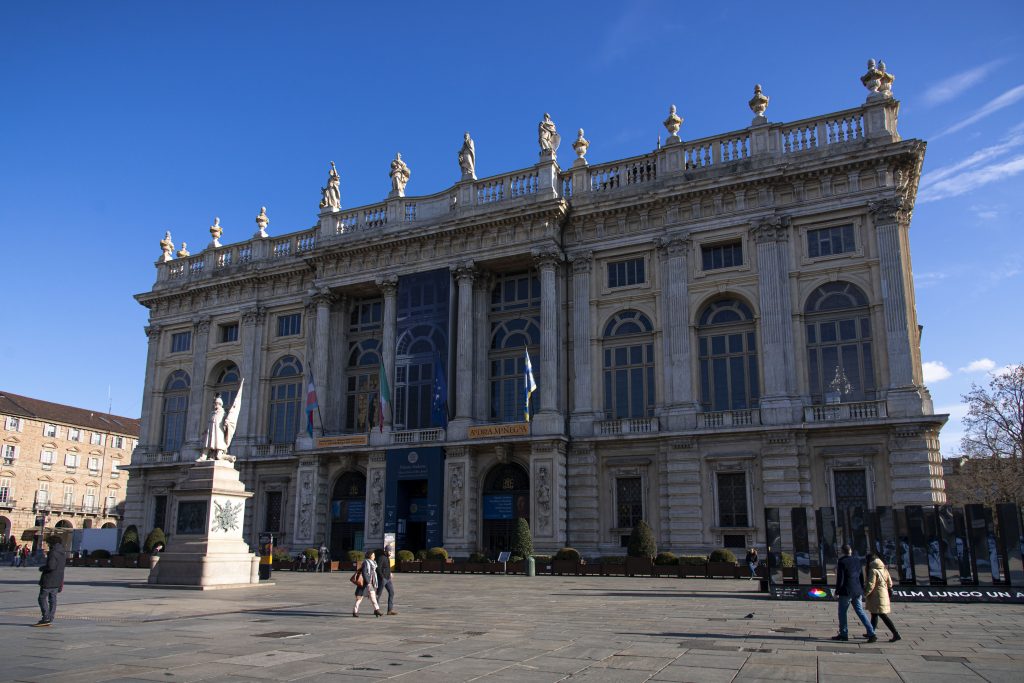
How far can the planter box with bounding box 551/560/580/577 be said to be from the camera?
102 feet

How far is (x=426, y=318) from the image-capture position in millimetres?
40000

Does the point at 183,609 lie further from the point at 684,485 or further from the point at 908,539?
the point at 684,485

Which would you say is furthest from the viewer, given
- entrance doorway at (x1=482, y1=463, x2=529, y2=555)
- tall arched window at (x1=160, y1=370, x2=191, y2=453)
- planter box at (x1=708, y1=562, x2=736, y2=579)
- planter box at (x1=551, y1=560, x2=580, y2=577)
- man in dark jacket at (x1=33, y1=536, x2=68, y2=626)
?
tall arched window at (x1=160, y1=370, x2=191, y2=453)

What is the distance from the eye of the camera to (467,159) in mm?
41281

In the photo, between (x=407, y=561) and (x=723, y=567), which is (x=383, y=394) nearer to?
(x=407, y=561)

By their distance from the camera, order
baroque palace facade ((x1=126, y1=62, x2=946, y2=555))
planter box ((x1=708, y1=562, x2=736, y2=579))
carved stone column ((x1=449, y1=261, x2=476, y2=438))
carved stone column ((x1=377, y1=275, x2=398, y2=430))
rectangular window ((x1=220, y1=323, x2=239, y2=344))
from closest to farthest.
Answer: planter box ((x1=708, y1=562, x2=736, y2=579)) → baroque palace facade ((x1=126, y1=62, x2=946, y2=555)) → carved stone column ((x1=449, y1=261, x2=476, y2=438)) → carved stone column ((x1=377, y1=275, x2=398, y2=430)) → rectangular window ((x1=220, y1=323, x2=239, y2=344))

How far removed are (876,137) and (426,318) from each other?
70.8ft

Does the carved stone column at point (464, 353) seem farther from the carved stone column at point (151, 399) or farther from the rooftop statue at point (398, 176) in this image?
the carved stone column at point (151, 399)

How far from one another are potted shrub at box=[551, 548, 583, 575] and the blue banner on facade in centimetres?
477

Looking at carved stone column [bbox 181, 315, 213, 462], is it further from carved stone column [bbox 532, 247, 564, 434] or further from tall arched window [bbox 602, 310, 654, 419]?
tall arched window [bbox 602, 310, 654, 419]

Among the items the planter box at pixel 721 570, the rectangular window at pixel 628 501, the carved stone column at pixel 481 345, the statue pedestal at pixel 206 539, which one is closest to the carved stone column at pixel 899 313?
the planter box at pixel 721 570

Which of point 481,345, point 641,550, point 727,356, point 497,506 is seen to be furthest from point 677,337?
point 497,506

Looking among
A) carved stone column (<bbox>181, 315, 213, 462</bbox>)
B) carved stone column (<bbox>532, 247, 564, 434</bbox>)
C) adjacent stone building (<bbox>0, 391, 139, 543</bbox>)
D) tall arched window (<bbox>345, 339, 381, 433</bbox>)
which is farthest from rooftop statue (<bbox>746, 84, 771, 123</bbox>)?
adjacent stone building (<bbox>0, 391, 139, 543</bbox>)

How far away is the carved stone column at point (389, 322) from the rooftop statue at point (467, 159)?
648 cm
